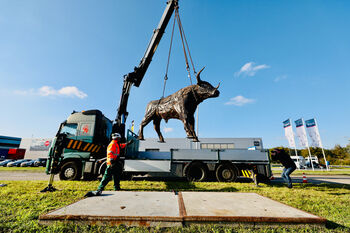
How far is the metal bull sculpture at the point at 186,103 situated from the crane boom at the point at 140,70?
250 centimetres

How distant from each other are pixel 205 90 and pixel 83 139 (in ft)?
21.0

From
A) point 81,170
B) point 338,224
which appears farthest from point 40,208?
point 338,224

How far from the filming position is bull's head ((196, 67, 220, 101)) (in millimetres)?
6090

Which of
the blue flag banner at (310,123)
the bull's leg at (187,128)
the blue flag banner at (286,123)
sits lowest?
the bull's leg at (187,128)

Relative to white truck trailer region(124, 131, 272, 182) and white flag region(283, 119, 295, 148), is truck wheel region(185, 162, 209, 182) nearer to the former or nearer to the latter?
white truck trailer region(124, 131, 272, 182)

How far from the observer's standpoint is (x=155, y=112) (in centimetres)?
731

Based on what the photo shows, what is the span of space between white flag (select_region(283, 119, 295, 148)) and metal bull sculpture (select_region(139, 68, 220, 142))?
819 inches

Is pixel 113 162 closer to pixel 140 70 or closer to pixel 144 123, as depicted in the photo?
pixel 144 123

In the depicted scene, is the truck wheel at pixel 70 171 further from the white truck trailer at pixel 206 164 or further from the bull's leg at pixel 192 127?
the bull's leg at pixel 192 127

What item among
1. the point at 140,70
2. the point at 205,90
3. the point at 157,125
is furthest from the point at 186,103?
the point at 140,70

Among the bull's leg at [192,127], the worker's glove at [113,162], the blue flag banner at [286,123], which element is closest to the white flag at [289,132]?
the blue flag banner at [286,123]

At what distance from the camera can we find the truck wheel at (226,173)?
7127 millimetres

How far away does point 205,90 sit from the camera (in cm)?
623

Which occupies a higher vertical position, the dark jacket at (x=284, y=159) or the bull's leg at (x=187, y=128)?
the bull's leg at (x=187, y=128)
